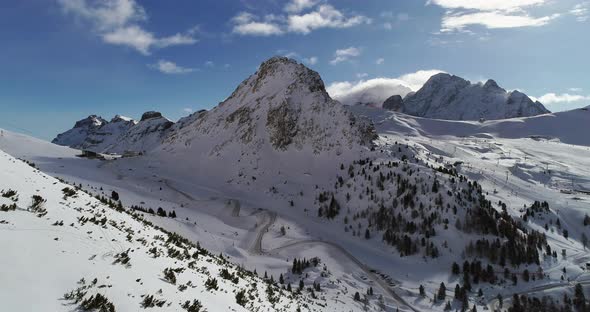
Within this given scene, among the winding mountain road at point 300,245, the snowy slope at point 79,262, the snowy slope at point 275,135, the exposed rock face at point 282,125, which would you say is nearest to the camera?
the snowy slope at point 79,262

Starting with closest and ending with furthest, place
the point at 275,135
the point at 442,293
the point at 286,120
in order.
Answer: the point at 442,293, the point at 275,135, the point at 286,120

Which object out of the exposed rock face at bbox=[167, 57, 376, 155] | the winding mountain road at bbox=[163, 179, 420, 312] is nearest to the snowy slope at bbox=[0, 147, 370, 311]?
the winding mountain road at bbox=[163, 179, 420, 312]

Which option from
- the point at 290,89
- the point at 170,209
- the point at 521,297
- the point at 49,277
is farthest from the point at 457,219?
the point at 49,277

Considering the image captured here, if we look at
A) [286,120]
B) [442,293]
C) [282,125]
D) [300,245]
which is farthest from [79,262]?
[286,120]

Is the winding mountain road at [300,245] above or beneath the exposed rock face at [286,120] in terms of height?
beneath

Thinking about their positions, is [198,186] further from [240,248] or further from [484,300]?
[484,300]

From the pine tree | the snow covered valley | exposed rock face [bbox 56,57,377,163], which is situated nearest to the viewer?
the snow covered valley

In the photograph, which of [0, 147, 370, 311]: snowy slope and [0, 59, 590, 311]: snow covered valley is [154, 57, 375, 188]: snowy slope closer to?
[0, 59, 590, 311]: snow covered valley

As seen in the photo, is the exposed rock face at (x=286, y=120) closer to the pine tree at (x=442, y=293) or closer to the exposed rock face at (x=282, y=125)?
the exposed rock face at (x=282, y=125)

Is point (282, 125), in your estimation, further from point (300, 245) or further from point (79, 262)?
point (79, 262)

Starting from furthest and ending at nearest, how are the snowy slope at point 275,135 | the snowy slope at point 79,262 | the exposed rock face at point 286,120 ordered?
the exposed rock face at point 286,120, the snowy slope at point 275,135, the snowy slope at point 79,262

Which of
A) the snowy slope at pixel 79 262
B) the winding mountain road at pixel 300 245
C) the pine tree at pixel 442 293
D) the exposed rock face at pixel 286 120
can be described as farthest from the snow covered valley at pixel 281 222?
the pine tree at pixel 442 293

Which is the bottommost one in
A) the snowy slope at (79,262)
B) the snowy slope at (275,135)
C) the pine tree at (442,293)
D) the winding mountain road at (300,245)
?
the pine tree at (442,293)
